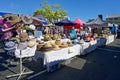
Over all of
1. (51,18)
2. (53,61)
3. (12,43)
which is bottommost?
(53,61)

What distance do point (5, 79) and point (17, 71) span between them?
2.89 ft

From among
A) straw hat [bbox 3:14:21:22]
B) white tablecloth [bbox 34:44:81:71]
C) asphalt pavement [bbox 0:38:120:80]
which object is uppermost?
straw hat [bbox 3:14:21:22]

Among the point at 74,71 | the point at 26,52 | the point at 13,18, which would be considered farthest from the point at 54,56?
the point at 13,18

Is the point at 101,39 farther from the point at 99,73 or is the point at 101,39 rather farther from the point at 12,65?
the point at 12,65

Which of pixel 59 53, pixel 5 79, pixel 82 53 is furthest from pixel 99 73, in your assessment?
pixel 5 79

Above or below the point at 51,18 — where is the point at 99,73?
below

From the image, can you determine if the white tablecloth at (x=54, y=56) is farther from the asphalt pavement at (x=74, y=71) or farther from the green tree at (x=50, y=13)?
the green tree at (x=50, y=13)

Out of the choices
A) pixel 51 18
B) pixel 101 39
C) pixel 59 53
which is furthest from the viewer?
pixel 51 18

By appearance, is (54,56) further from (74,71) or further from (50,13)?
(50,13)

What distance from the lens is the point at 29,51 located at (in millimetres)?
6926

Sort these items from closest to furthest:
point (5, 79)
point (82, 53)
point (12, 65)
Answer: point (5, 79) < point (12, 65) < point (82, 53)

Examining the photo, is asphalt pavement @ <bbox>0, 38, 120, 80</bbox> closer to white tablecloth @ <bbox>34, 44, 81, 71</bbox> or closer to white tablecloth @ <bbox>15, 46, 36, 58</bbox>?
white tablecloth @ <bbox>34, 44, 81, 71</bbox>

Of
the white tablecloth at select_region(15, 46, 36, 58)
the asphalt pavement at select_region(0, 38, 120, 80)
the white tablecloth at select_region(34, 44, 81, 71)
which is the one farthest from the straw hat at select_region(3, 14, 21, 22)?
the white tablecloth at select_region(34, 44, 81, 71)

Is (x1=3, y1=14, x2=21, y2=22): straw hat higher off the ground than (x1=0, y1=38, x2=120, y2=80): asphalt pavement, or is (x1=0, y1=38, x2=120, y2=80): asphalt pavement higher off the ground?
(x1=3, y1=14, x2=21, y2=22): straw hat
